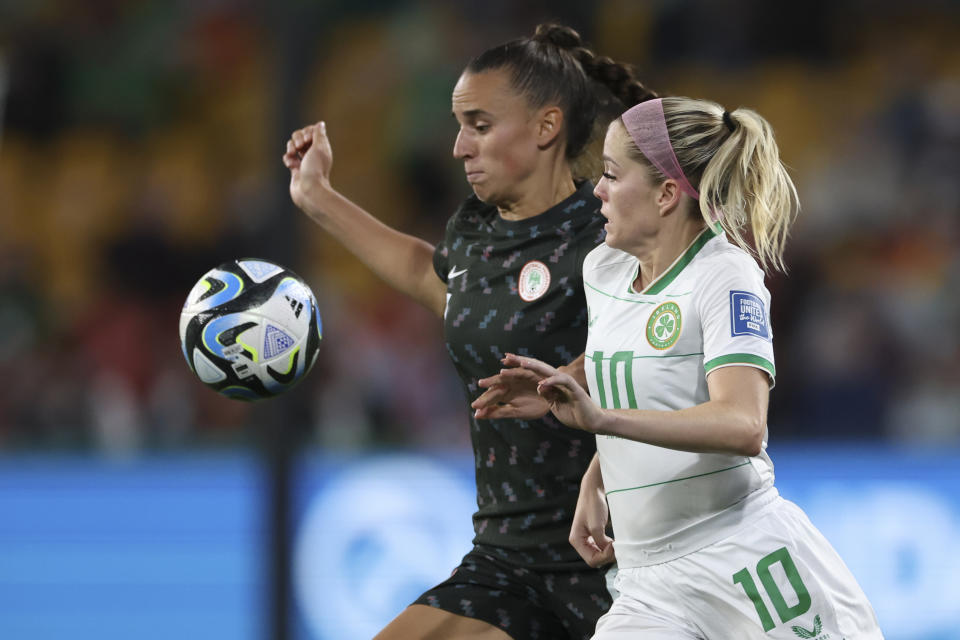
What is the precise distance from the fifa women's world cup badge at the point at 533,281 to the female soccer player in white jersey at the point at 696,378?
0.29m

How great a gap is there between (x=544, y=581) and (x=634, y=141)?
3.62 ft

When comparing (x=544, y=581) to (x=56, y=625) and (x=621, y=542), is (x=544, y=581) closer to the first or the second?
(x=621, y=542)

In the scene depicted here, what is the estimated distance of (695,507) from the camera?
9.10 ft

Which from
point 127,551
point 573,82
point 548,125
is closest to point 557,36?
point 573,82

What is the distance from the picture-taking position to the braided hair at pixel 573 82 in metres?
3.32

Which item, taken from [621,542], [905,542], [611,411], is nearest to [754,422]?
[611,411]

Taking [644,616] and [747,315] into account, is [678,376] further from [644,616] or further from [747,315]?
[644,616]

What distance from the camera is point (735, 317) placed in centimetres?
261

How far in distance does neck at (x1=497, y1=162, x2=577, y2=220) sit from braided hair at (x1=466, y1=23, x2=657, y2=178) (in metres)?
0.07

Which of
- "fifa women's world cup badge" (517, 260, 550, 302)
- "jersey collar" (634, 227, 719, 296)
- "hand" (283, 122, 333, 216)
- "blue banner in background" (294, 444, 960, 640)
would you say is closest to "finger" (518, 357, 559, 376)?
"jersey collar" (634, 227, 719, 296)

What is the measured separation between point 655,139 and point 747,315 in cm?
46

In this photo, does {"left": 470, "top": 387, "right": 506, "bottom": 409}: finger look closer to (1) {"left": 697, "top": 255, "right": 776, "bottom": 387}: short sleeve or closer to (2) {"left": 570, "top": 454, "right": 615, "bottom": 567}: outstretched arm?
(1) {"left": 697, "top": 255, "right": 776, "bottom": 387}: short sleeve

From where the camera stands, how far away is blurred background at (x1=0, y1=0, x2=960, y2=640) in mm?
6289

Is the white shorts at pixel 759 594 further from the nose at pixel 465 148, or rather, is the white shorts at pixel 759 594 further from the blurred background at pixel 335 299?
the blurred background at pixel 335 299
